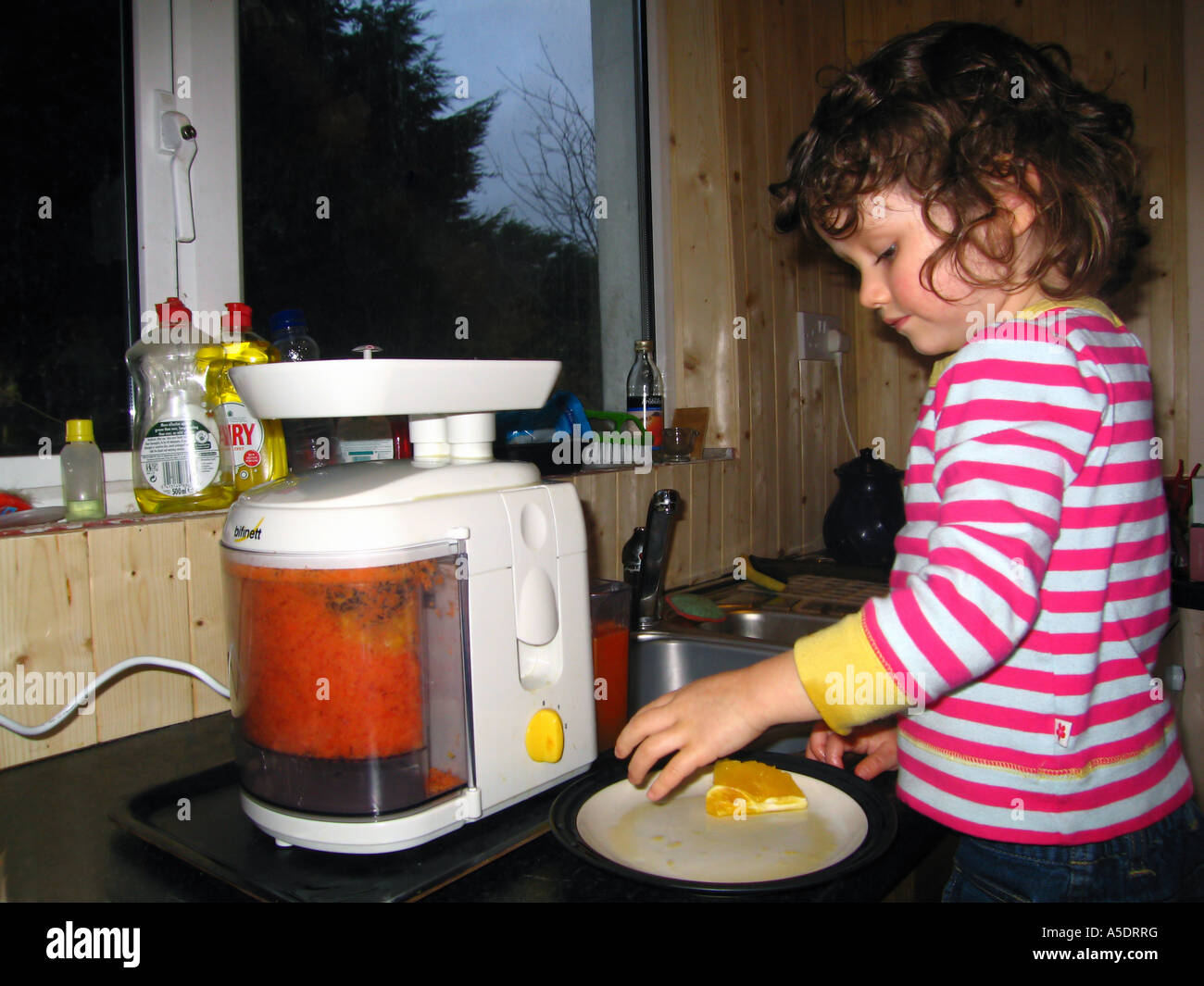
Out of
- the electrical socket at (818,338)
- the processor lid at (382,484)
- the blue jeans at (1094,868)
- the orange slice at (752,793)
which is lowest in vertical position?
the blue jeans at (1094,868)

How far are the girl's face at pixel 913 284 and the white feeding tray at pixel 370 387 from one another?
1.21 ft

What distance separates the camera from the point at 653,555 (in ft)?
4.25

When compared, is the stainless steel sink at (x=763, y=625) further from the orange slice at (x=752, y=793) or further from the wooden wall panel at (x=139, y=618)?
the wooden wall panel at (x=139, y=618)

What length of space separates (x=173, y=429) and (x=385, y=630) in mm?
511

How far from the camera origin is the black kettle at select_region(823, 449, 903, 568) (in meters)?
1.82

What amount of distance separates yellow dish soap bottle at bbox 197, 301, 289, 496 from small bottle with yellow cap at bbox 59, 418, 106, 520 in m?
0.14

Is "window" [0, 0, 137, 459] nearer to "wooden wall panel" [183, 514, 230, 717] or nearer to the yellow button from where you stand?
"wooden wall panel" [183, 514, 230, 717]

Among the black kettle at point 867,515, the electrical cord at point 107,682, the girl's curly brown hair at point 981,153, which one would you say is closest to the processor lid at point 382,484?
the electrical cord at point 107,682

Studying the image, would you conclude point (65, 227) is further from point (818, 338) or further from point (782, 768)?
point (818, 338)

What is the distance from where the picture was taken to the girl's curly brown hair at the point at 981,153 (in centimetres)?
75

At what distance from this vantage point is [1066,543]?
0.70 meters
